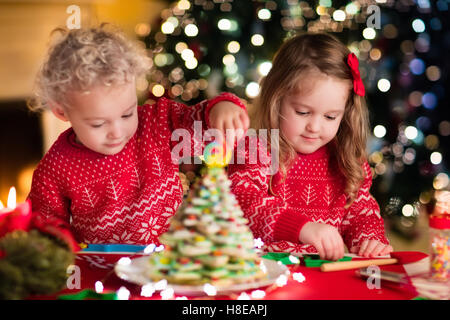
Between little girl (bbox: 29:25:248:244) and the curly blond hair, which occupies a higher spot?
the curly blond hair

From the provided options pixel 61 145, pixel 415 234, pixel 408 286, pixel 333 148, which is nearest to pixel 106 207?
pixel 61 145

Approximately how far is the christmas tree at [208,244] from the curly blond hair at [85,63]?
0.54 m

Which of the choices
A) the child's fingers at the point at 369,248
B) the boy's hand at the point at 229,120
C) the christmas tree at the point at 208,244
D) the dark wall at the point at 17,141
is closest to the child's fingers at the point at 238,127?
the boy's hand at the point at 229,120

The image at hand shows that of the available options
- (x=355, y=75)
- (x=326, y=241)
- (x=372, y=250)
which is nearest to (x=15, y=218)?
(x=326, y=241)

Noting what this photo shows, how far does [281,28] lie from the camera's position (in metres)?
2.83

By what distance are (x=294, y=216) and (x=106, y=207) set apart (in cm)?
59

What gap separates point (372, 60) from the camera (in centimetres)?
300

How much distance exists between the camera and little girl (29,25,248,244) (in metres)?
1.40

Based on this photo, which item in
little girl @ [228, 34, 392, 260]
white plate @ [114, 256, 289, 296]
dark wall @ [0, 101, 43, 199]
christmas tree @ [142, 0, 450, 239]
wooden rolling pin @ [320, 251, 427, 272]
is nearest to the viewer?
white plate @ [114, 256, 289, 296]

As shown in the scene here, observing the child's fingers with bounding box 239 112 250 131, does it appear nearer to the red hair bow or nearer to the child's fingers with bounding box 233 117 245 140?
the child's fingers with bounding box 233 117 245 140

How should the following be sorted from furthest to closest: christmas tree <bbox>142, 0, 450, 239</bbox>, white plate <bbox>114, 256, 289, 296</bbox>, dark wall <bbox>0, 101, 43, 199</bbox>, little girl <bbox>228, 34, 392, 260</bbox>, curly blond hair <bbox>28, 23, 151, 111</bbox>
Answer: dark wall <bbox>0, 101, 43, 199</bbox>, christmas tree <bbox>142, 0, 450, 239</bbox>, little girl <bbox>228, 34, 392, 260</bbox>, curly blond hair <bbox>28, 23, 151, 111</bbox>, white plate <bbox>114, 256, 289, 296</bbox>

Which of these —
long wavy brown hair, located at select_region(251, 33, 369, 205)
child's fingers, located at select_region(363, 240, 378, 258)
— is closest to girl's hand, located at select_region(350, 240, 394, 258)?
child's fingers, located at select_region(363, 240, 378, 258)

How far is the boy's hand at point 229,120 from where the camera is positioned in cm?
123

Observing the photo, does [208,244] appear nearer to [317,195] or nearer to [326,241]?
[326,241]
